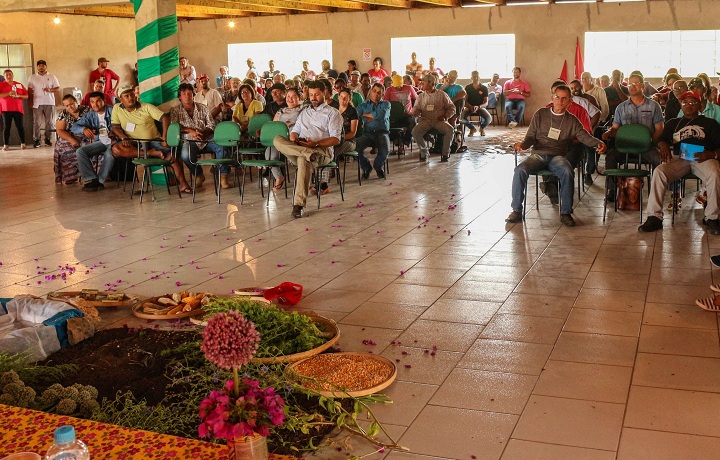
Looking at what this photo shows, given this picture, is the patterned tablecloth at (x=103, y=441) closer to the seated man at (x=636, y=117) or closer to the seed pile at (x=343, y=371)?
the seed pile at (x=343, y=371)

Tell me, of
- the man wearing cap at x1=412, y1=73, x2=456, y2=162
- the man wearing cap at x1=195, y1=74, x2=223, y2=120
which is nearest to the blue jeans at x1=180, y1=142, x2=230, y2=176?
the man wearing cap at x1=195, y1=74, x2=223, y2=120

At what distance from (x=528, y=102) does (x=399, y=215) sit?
1169 cm

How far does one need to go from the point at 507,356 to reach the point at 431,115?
865 centimetres

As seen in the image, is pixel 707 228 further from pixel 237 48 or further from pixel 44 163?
pixel 237 48

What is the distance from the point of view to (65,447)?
78.2 inches

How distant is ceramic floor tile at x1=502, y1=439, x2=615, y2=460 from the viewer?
10.2 feet

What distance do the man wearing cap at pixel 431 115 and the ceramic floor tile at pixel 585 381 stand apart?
27.9 feet

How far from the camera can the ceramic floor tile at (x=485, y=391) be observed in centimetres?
362

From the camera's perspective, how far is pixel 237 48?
22188 millimetres

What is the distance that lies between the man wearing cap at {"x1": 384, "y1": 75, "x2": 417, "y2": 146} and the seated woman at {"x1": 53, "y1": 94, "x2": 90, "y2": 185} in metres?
4.69

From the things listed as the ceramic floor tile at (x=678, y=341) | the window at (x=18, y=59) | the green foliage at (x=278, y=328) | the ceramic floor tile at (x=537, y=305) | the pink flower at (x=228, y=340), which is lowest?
the ceramic floor tile at (x=678, y=341)

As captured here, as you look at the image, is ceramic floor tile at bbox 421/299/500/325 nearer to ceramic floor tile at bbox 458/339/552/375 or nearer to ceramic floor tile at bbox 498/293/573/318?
ceramic floor tile at bbox 498/293/573/318

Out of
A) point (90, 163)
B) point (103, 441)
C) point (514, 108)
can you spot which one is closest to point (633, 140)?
point (90, 163)

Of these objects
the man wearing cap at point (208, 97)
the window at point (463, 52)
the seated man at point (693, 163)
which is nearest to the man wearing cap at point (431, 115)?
the man wearing cap at point (208, 97)
